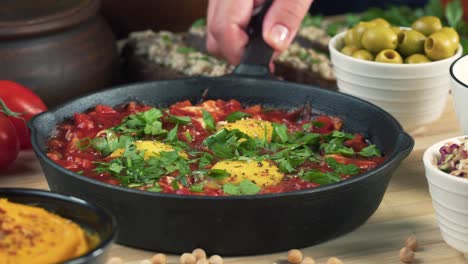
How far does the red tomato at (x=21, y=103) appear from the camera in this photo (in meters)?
4.05

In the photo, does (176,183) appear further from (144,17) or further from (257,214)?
(144,17)

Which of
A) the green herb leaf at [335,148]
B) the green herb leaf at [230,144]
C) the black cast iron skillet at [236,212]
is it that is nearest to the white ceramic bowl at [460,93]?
the black cast iron skillet at [236,212]

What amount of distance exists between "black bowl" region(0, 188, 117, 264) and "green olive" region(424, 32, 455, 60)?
2.10 meters

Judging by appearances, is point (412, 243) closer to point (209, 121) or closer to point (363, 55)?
point (209, 121)

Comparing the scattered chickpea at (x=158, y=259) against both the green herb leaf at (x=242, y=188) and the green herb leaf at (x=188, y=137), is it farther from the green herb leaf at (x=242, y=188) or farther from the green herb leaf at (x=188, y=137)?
the green herb leaf at (x=188, y=137)

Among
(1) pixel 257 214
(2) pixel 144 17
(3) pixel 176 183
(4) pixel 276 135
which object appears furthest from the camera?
(2) pixel 144 17

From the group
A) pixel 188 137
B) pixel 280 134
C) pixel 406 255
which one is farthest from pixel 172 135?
pixel 406 255

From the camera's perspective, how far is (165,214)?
2.93 meters

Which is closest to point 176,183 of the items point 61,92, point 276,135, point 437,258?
point 276,135

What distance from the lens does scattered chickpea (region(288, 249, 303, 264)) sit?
119 inches

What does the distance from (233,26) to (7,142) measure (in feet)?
3.79

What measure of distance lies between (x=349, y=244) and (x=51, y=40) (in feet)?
6.49

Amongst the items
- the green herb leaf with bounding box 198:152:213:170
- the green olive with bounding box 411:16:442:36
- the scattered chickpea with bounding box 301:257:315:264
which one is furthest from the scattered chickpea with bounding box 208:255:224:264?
the green olive with bounding box 411:16:442:36

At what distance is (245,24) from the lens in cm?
440
